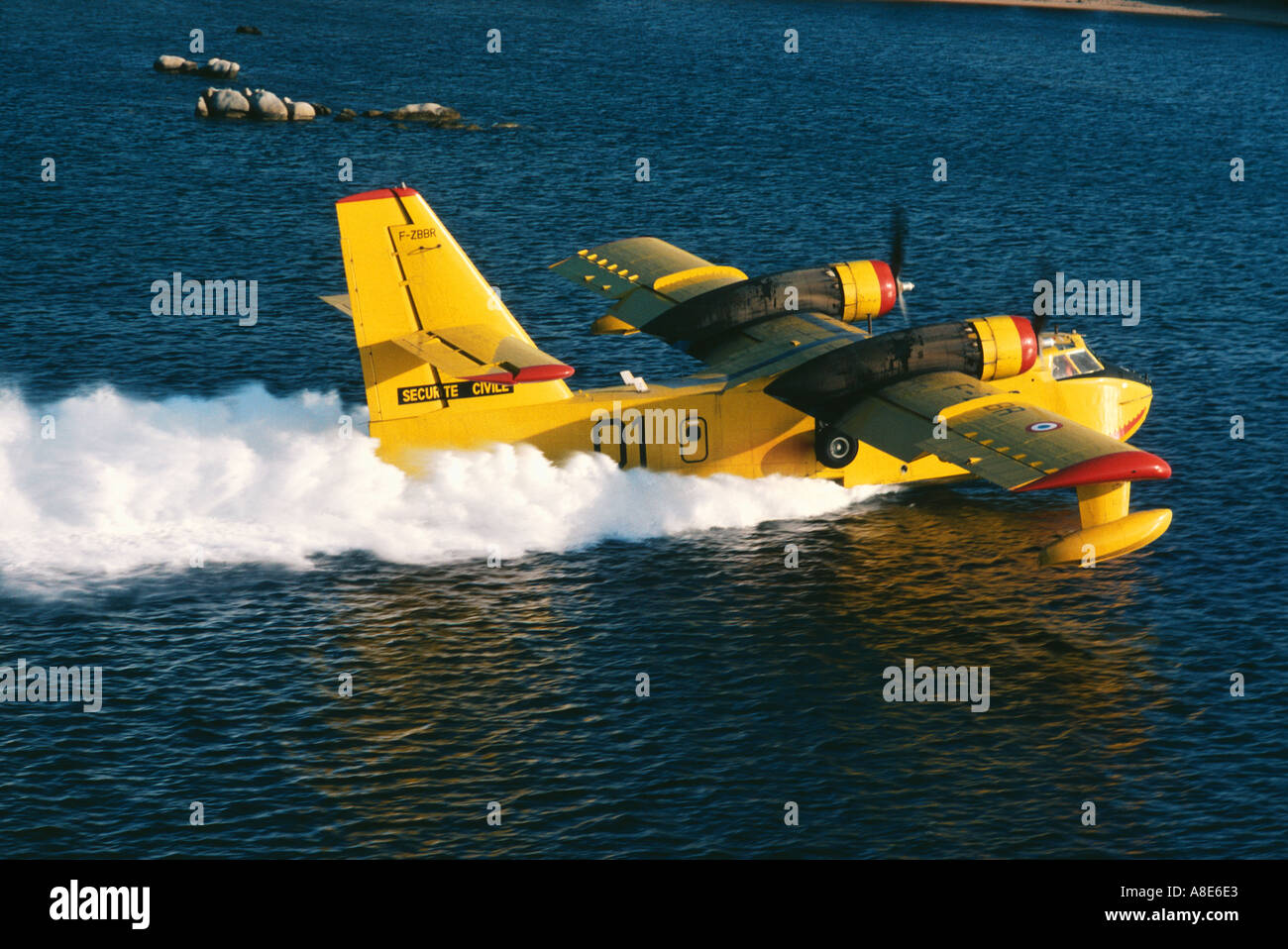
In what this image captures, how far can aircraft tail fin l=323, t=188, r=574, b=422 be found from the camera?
4191cm

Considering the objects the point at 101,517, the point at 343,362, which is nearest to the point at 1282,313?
the point at 343,362

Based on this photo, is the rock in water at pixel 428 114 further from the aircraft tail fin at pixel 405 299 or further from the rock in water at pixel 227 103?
the aircraft tail fin at pixel 405 299

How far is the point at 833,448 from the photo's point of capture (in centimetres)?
4559

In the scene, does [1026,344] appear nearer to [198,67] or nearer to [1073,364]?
[1073,364]

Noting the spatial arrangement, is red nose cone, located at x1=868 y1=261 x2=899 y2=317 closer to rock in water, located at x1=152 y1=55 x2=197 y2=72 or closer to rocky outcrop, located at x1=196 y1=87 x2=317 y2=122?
rocky outcrop, located at x1=196 y1=87 x2=317 y2=122

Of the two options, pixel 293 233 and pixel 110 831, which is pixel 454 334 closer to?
pixel 110 831

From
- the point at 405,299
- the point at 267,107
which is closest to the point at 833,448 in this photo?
the point at 405,299

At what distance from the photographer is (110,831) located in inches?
1256

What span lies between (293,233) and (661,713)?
47724 millimetres

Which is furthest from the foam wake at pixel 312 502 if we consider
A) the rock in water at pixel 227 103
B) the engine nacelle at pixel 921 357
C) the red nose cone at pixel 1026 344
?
the rock in water at pixel 227 103

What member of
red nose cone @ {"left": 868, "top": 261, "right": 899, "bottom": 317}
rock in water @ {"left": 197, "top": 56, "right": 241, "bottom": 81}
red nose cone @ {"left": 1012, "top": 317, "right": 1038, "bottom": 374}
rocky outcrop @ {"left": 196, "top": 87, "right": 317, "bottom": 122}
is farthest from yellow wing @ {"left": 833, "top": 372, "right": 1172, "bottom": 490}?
rock in water @ {"left": 197, "top": 56, "right": 241, "bottom": 81}

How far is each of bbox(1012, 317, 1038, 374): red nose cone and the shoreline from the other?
109 metres

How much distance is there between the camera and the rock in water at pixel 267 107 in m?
98.9
